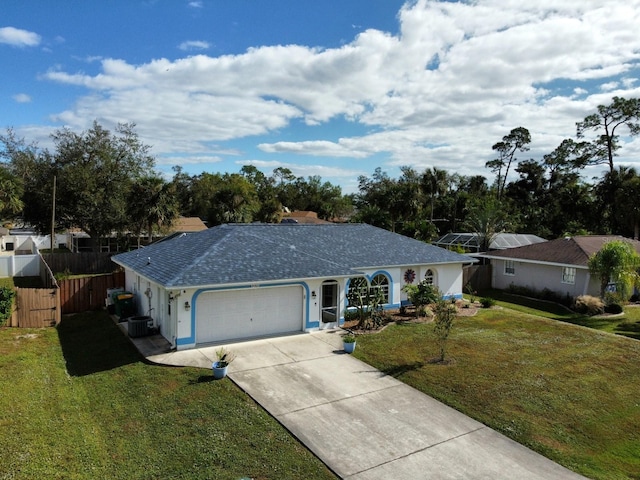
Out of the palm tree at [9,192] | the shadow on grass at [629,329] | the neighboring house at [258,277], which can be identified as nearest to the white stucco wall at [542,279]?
the shadow on grass at [629,329]

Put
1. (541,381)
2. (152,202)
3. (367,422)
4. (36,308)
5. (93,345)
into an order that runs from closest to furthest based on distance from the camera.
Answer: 1. (367,422)
2. (541,381)
3. (93,345)
4. (36,308)
5. (152,202)

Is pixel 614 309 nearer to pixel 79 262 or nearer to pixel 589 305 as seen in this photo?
pixel 589 305

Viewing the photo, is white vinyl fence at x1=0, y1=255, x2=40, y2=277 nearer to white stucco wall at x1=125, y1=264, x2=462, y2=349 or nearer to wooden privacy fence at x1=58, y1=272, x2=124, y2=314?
wooden privacy fence at x1=58, y1=272, x2=124, y2=314

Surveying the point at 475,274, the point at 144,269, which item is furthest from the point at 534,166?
the point at 144,269

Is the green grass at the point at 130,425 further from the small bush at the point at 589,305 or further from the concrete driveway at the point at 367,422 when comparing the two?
the small bush at the point at 589,305

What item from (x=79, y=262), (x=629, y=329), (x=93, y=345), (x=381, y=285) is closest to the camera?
(x=93, y=345)

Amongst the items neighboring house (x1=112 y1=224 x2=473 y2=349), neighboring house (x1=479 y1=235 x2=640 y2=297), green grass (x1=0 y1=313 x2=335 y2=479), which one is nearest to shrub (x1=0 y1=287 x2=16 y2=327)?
green grass (x1=0 y1=313 x2=335 y2=479)

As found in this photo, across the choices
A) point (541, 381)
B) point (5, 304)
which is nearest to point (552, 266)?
point (541, 381)
